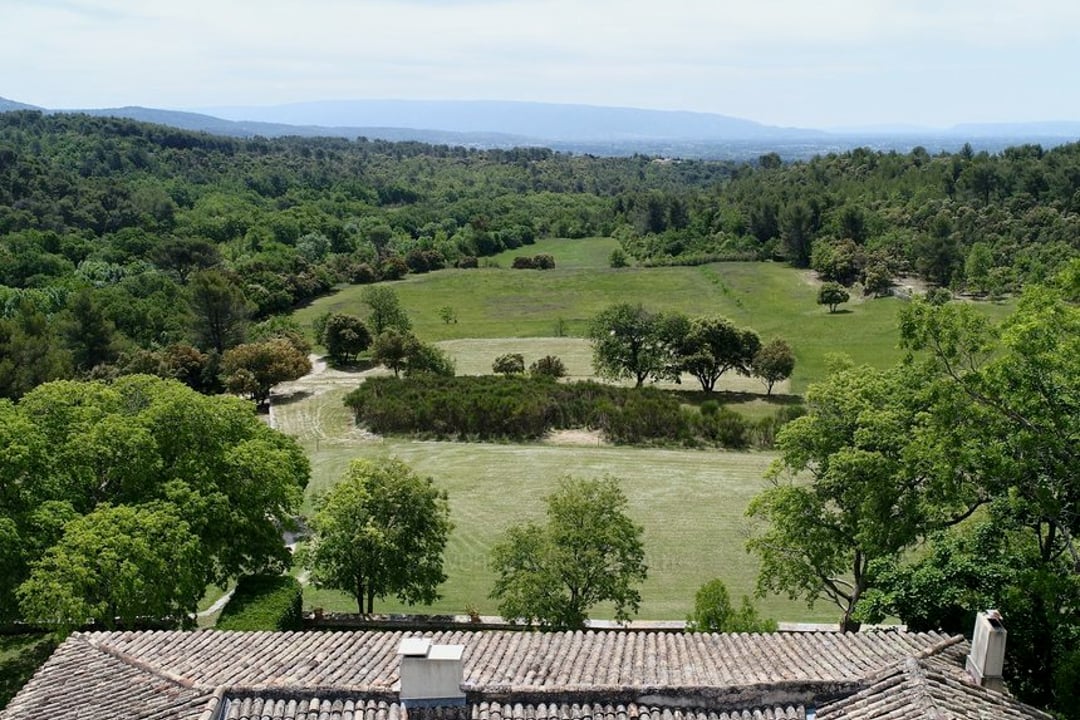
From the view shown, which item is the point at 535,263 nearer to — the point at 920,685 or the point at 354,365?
Answer: the point at 354,365

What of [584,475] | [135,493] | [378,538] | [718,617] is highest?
[135,493]

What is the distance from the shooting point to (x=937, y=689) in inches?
416

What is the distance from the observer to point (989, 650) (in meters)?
10.9

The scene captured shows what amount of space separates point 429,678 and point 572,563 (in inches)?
377

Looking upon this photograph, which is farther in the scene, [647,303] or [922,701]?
[647,303]

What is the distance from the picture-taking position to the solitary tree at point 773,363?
1961 inches

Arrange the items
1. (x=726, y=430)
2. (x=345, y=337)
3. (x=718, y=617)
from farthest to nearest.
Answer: (x=345, y=337) → (x=726, y=430) → (x=718, y=617)

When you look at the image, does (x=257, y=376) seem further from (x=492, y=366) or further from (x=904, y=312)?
(x=904, y=312)

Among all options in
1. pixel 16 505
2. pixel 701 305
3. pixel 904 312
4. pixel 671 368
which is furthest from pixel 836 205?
pixel 16 505

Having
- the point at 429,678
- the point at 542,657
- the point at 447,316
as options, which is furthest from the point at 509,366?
the point at 429,678

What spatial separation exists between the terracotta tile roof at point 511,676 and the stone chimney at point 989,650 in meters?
0.22

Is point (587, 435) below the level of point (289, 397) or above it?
above

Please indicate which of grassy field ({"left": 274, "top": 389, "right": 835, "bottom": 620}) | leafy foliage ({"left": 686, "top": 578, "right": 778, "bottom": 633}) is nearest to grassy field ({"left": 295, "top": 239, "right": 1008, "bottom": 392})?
grassy field ({"left": 274, "top": 389, "right": 835, "bottom": 620})

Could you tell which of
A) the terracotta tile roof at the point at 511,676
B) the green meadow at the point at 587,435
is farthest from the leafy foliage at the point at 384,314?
the terracotta tile roof at the point at 511,676
